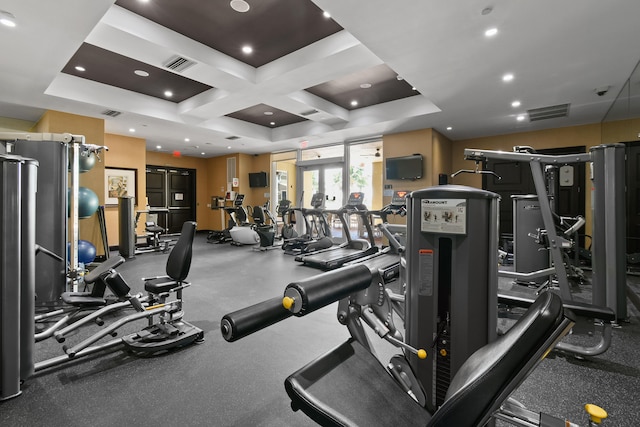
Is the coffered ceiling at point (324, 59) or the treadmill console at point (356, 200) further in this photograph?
the treadmill console at point (356, 200)

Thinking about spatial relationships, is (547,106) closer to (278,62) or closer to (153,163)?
(278,62)

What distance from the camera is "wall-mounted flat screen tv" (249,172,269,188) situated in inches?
411

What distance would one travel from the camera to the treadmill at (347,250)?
17.7 feet

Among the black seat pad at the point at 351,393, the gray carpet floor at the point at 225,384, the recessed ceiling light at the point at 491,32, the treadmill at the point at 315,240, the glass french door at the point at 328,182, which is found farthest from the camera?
the glass french door at the point at 328,182

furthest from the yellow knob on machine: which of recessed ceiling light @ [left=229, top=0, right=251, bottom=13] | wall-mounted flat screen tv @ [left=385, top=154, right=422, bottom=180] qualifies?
wall-mounted flat screen tv @ [left=385, top=154, right=422, bottom=180]

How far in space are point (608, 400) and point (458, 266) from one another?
5.04 ft

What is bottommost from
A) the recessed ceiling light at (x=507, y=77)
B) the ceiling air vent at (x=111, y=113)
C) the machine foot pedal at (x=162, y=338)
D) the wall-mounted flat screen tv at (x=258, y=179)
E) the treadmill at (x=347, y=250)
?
the machine foot pedal at (x=162, y=338)

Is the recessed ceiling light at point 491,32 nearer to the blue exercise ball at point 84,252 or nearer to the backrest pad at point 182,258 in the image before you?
the backrest pad at point 182,258

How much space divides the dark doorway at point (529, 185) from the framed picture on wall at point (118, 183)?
335 inches

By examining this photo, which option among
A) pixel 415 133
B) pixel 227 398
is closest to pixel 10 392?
pixel 227 398

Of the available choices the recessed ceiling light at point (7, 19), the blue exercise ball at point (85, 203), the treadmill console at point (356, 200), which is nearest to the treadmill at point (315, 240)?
the treadmill console at point (356, 200)

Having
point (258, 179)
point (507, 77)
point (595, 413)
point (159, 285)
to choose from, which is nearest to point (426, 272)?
point (595, 413)

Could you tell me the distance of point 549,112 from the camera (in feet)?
18.3

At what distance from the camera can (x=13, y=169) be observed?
1.91 metres
